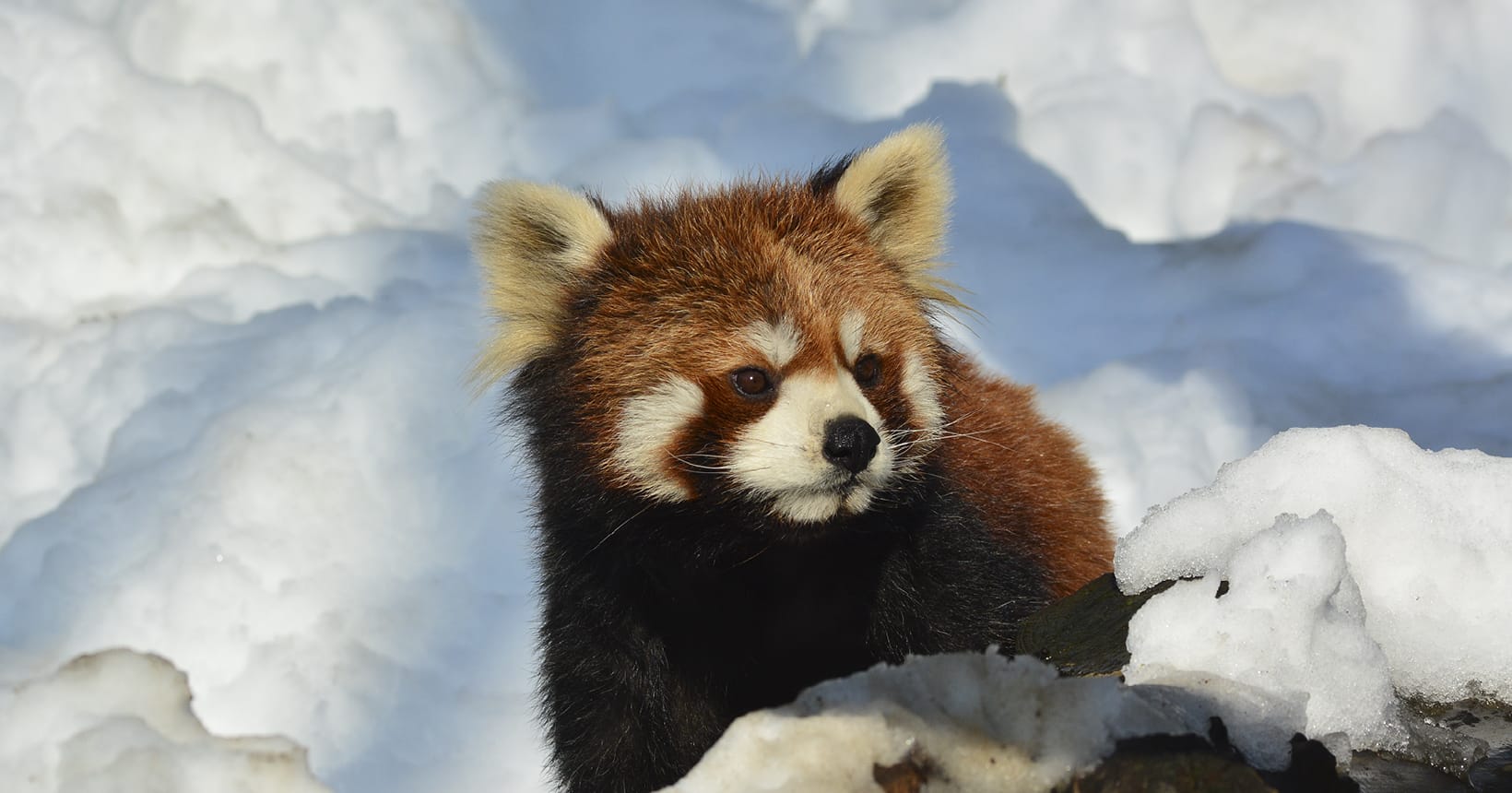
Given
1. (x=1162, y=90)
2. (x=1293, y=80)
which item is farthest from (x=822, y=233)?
(x=1293, y=80)

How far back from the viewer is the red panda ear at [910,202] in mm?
3023

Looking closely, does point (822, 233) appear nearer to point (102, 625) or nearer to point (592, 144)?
point (102, 625)

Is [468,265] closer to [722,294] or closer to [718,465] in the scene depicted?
[722,294]

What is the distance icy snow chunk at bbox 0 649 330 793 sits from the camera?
188cm

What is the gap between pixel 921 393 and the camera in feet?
9.22

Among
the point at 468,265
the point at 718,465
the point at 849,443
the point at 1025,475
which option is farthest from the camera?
the point at 468,265

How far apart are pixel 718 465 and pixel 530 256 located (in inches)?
27.1

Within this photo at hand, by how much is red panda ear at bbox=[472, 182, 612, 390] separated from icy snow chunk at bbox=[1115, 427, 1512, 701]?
122cm

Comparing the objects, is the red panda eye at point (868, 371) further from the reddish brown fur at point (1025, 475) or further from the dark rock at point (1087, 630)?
the dark rock at point (1087, 630)

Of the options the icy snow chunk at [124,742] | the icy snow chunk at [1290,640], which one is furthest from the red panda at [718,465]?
the icy snow chunk at [124,742]

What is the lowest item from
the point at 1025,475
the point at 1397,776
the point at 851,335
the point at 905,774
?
the point at 1025,475

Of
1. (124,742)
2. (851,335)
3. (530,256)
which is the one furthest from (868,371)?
(124,742)

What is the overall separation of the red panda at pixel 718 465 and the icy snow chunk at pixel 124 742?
2.87ft

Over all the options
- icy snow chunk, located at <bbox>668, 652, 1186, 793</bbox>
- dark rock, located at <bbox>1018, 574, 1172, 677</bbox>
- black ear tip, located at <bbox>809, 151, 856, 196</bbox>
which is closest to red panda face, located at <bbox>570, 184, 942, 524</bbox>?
black ear tip, located at <bbox>809, 151, 856, 196</bbox>
